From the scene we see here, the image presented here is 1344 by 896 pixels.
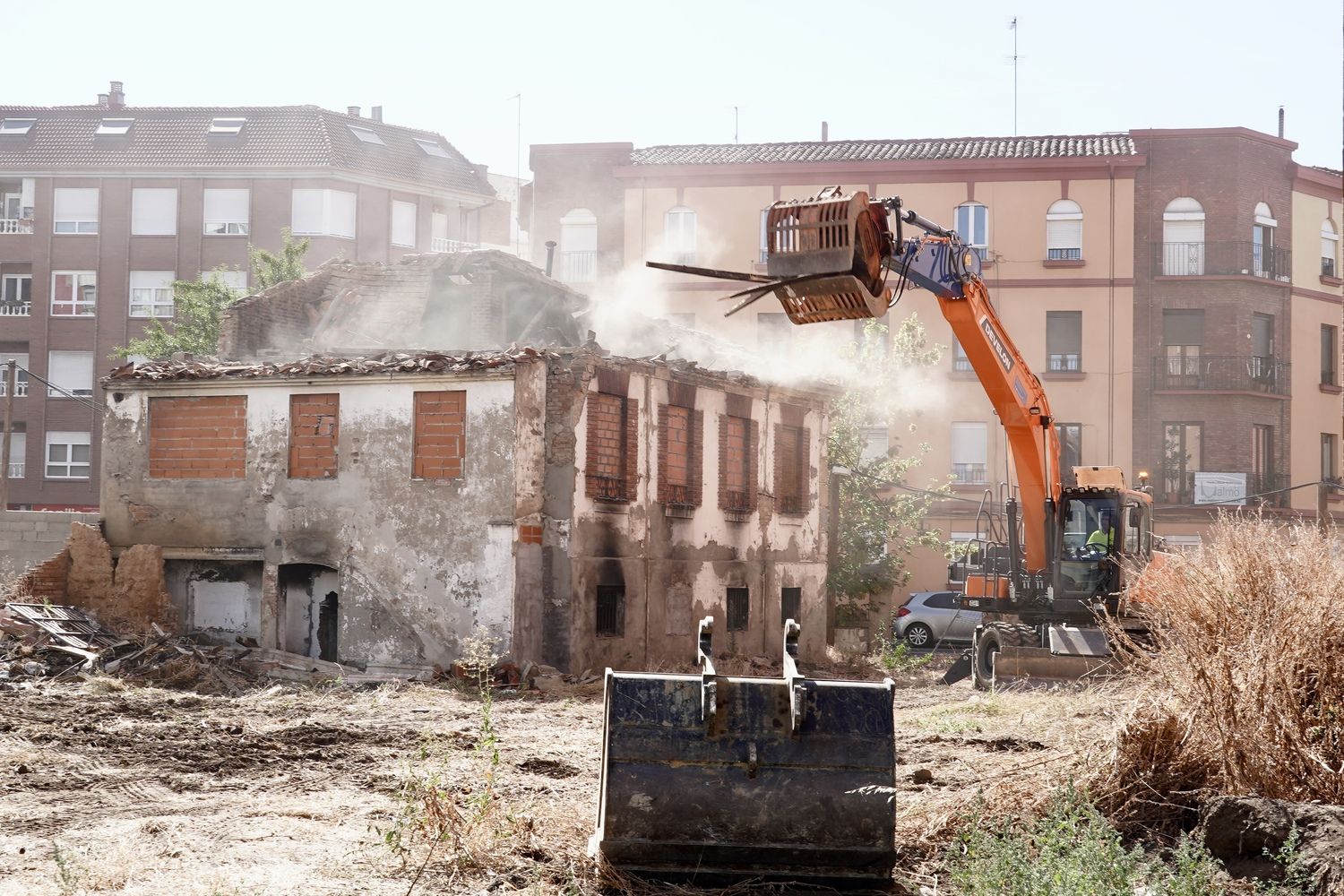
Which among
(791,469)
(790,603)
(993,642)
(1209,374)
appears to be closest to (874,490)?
(791,469)

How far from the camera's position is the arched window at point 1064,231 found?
42.5 meters

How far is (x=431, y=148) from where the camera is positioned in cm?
5666

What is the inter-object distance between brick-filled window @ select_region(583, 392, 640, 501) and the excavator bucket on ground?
46.8ft

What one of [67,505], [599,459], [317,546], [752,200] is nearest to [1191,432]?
[752,200]

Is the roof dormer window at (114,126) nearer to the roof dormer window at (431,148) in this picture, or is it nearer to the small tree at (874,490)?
the roof dormer window at (431,148)

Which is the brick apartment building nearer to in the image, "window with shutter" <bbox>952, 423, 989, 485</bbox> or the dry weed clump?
"window with shutter" <bbox>952, 423, 989, 485</bbox>

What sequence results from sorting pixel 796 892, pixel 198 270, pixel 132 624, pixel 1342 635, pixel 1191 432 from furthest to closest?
pixel 198 270 < pixel 1191 432 < pixel 132 624 < pixel 1342 635 < pixel 796 892

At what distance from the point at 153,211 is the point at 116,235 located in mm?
1404

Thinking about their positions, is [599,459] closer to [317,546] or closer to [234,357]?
[317,546]

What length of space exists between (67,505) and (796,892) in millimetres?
46969

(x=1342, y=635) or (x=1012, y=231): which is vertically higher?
(x=1012, y=231)

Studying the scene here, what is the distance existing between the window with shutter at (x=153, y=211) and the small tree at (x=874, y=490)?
25.3 m

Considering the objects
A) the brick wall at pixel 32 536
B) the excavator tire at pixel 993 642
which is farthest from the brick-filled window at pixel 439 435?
the excavator tire at pixel 993 642

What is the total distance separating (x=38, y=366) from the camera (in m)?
50.2
